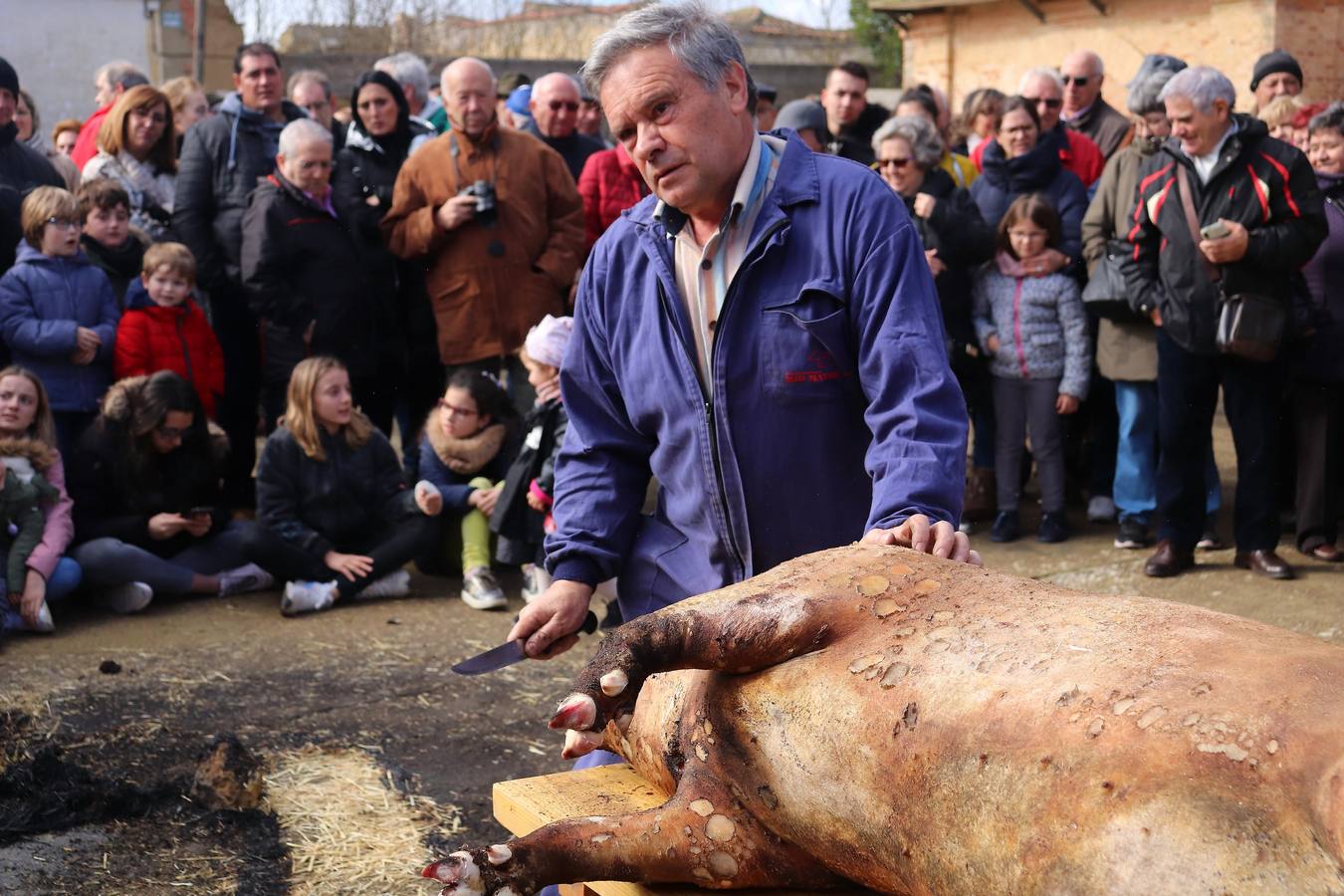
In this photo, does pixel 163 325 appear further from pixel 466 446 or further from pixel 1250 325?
pixel 1250 325

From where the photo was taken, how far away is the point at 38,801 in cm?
432

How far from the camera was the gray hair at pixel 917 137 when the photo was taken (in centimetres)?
721

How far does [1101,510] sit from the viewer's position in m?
7.76

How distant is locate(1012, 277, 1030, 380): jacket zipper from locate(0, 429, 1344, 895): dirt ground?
0.98m

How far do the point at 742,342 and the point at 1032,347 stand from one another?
4770 mm

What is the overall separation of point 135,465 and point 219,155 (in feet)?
6.07

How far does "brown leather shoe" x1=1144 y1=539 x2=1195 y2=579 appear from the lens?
21.9ft

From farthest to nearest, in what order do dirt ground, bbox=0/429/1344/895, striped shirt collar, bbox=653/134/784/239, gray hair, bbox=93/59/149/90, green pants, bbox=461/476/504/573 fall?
gray hair, bbox=93/59/149/90 → green pants, bbox=461/476/504/573 → dirt ground, bbox=0/429/1344/895 → striped shirt collar, bbox=653/134/784/239

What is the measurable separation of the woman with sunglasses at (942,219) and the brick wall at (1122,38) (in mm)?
9436

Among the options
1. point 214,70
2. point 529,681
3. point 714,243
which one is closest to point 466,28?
point 214,70

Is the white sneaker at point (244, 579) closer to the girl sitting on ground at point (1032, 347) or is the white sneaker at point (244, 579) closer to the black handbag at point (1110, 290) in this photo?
the girl sitting on ground at point (1032, 347)

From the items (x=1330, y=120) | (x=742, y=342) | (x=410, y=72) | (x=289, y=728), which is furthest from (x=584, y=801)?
(x=410, y=72)

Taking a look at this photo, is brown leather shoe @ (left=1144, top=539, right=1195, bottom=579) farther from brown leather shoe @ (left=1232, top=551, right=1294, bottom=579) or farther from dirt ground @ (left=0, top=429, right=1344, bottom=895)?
brown leather shoe @ (left=1232, top=551, right=1294, bottom=579)

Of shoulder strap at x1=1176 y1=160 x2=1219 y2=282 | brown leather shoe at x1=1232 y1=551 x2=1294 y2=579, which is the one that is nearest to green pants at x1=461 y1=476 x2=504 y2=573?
shoulder strap at x1=1176 y1=160 x2=1219 y2=282
